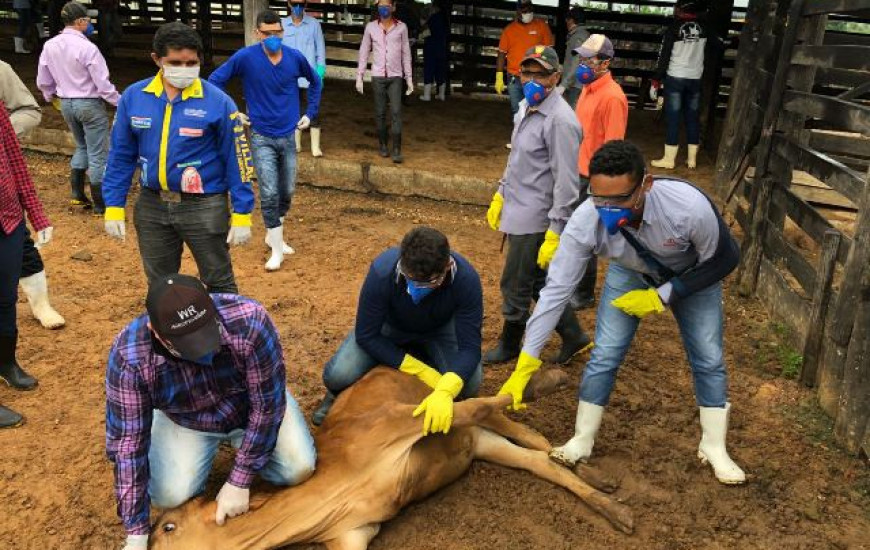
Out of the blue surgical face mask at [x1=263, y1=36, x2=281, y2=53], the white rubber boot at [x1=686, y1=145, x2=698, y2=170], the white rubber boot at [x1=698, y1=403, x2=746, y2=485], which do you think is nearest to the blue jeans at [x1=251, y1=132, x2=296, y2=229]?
the blue surgical face mask at [x1=263, y1=36, x2=281, y2=53]

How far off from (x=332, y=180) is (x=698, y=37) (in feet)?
14.4

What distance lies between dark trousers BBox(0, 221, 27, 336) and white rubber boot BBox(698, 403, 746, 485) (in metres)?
3.75

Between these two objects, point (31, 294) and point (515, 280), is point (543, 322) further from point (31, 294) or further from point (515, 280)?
point (31, 294)

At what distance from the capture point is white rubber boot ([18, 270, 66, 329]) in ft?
16.4

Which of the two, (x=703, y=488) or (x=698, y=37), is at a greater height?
(x=698, y=37)

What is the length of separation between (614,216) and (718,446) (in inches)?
54.8

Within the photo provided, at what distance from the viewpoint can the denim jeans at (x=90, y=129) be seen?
693 centimetres

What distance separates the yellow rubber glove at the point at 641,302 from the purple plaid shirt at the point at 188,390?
1610mm

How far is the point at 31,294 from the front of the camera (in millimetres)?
5023

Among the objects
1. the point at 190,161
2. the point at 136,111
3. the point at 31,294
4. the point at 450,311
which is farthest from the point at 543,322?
the point at 31,294

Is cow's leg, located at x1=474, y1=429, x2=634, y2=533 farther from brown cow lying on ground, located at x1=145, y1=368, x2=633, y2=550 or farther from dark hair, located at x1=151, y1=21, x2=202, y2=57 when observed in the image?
dark hair, located at x1=151, y1=21, x2=202, y2=57

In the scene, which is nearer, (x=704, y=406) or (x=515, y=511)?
(x=515, y=511)

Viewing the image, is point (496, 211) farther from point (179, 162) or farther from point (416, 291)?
point (179, 162)

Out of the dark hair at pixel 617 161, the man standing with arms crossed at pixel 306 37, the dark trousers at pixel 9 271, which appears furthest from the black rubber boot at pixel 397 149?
the dark hair at pixel 617 161
